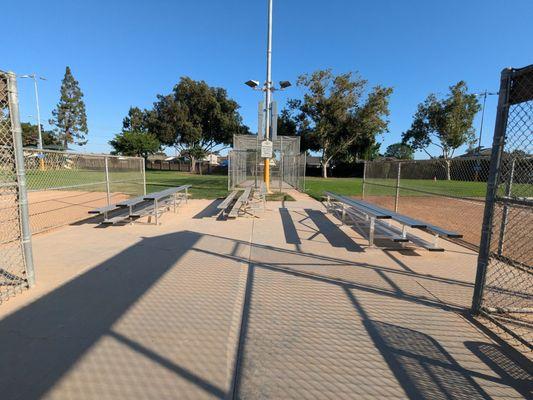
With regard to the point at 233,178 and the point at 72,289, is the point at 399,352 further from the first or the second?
the point at 233,178

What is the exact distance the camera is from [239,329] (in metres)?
2.81

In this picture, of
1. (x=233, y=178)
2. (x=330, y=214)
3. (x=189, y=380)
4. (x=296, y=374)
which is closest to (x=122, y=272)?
(x=189, y=380)

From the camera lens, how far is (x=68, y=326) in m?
2.79

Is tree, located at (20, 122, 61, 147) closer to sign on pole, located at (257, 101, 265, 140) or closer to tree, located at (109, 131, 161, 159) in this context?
tree, located at (109, 131, 161, 159)

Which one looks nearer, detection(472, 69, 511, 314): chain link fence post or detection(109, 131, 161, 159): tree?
detection(472, 69, 511, 314): chain link fence post

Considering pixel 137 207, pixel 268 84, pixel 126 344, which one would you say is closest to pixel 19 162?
pixel 126 344

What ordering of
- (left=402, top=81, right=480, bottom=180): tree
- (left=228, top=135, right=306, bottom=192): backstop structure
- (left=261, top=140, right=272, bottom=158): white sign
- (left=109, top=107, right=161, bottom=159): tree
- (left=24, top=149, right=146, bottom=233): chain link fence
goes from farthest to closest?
(left=109, top=107, right=161, bottom=159): tree → (left=402, top=81, right=480, bottom=180): tree → (left=228, top=135, right=306, bottom=192): backstop structure → (left=261, top=140, right=272, bottom=158): white sign → (left=24, top=149, right=146, bottom=233): chain link fence

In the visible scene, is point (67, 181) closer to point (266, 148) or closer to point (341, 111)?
point (266, 148)

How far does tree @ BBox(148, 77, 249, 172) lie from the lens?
44219 mm

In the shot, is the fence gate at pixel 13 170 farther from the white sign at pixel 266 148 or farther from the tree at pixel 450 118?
the tree at pixel 450 118

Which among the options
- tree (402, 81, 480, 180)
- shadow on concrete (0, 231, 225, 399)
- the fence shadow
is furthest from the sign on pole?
tree (402, 81, 480, 180)

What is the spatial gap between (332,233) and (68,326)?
5.33 m

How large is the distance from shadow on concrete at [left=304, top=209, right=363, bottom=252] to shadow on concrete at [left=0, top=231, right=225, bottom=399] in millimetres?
3250

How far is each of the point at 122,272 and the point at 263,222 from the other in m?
4.41
